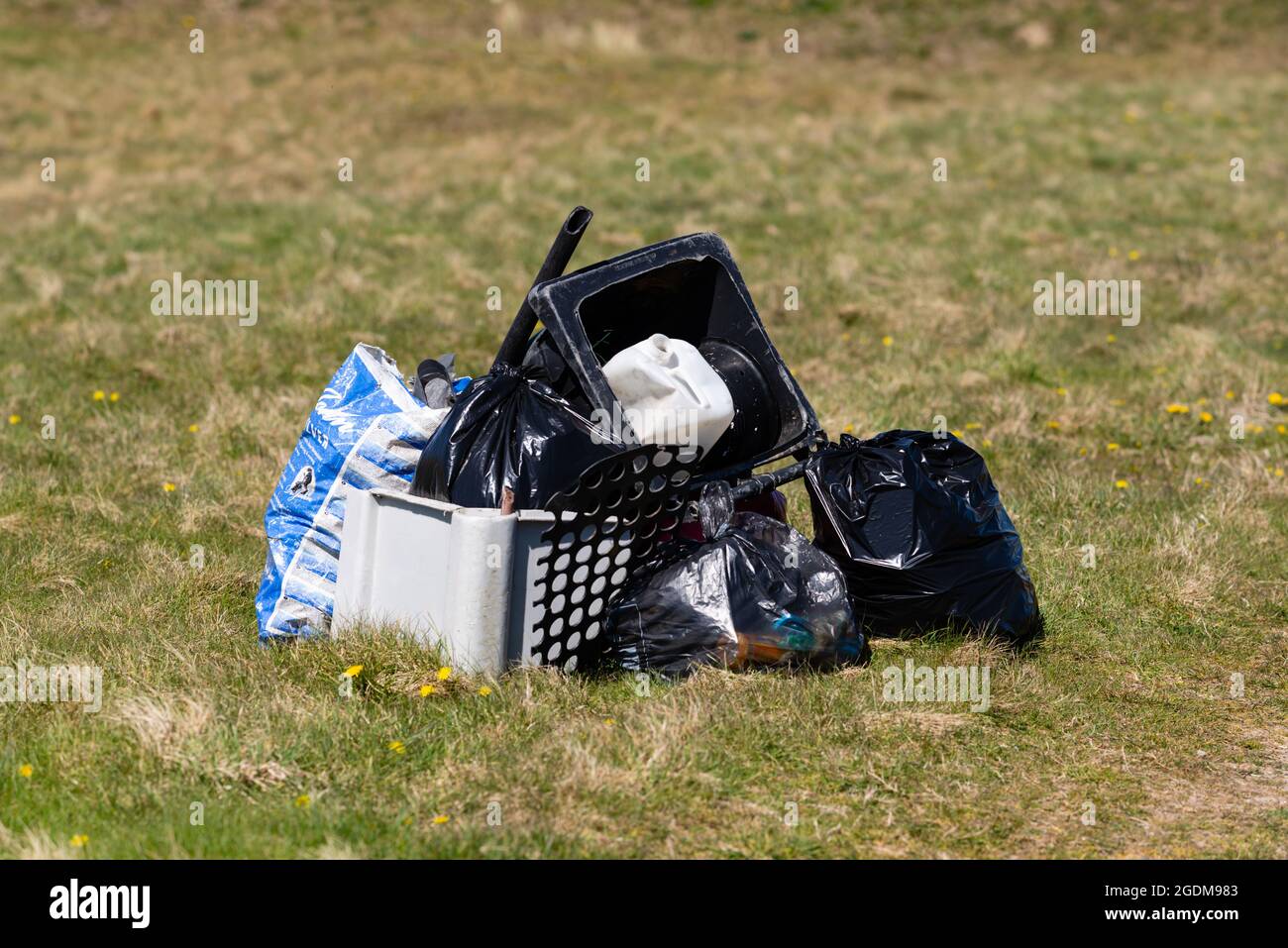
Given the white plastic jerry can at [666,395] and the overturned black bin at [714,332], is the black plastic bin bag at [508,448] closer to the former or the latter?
the white plastic jerry can at [666,395]

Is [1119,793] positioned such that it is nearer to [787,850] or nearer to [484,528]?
[787,850]

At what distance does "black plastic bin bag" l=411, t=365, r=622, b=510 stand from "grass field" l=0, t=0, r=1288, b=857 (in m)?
0.49

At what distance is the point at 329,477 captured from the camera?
13.6 feet

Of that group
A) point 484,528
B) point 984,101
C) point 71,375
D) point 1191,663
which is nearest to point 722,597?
point 484,528

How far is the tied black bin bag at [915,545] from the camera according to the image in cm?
411

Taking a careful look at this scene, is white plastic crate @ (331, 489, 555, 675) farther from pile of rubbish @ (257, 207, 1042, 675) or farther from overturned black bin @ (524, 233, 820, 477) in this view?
overturned black bin @ (524, 233, 820, 477)

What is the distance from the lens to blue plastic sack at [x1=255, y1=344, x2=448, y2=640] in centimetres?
410

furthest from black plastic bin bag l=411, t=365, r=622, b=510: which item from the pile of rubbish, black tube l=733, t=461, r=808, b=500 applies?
black tube l=733, t=461, r=808, b=500

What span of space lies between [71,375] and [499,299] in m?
2.82

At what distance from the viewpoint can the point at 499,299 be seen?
9.25 m

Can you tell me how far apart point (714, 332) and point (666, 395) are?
62 cm

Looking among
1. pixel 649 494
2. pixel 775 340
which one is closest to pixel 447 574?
pixel 649 494

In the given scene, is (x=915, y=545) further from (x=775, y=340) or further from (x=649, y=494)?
(x=775, y=340)

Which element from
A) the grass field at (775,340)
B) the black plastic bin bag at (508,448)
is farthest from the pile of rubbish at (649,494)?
the grass field at (775,340)
